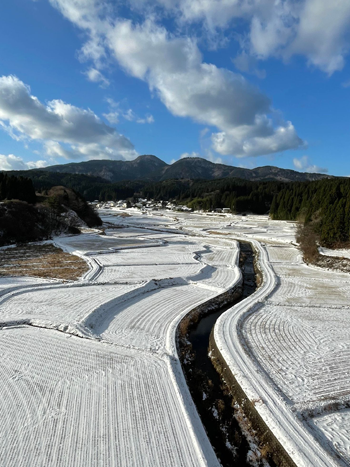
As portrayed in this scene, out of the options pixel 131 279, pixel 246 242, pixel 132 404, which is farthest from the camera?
pixel 246 242

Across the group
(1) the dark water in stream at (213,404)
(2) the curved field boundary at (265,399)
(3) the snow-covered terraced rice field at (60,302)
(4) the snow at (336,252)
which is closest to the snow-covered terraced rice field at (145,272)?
(3) the snow-covered terraced rice field at (60,302)

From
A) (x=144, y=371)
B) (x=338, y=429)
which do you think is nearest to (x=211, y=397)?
(x=144, y=371)

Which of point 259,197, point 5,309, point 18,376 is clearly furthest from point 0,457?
point 259,197

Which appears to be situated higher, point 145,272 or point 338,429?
point 338,429

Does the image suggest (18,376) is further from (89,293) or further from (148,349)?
(89,293)

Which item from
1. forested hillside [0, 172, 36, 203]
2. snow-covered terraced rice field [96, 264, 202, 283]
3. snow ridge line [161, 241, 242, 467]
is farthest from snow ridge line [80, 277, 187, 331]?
forested hillside [0, 172, 36, 203]

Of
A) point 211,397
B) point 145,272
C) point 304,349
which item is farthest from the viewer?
point 145,272

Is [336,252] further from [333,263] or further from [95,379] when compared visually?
[95,379]
